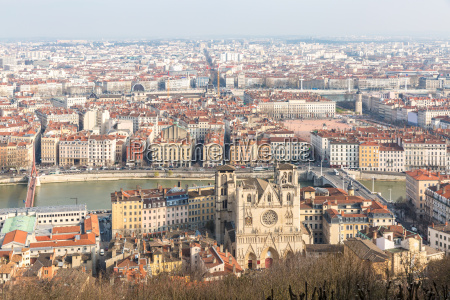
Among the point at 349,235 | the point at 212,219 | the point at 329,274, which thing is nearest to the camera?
the point at 329,274

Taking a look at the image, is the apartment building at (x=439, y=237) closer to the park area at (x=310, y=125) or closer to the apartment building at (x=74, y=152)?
the apartment building at (x=74, y=152)

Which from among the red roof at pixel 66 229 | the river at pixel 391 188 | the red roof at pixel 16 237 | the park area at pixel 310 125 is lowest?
the river at pixel 391 188

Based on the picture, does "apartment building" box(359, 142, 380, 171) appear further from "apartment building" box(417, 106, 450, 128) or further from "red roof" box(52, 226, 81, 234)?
"red roof" box(52, 226, 81, 234)

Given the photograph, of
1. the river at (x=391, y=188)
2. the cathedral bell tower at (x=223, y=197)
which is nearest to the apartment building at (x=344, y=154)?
the river at (x=391, y=188)

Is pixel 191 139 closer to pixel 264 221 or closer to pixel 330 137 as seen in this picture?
pixel 330 137

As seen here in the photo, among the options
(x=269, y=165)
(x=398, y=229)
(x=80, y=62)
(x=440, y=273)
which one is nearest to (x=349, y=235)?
(x=398, y=229)

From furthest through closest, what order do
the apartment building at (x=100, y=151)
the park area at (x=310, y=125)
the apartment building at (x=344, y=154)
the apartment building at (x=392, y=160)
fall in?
the park area at (x=310, y=125) → the apartment building at (x=100, y=151) → the apartment building at (x=344, y=154) → the apartment building at (x=392, y=160)
